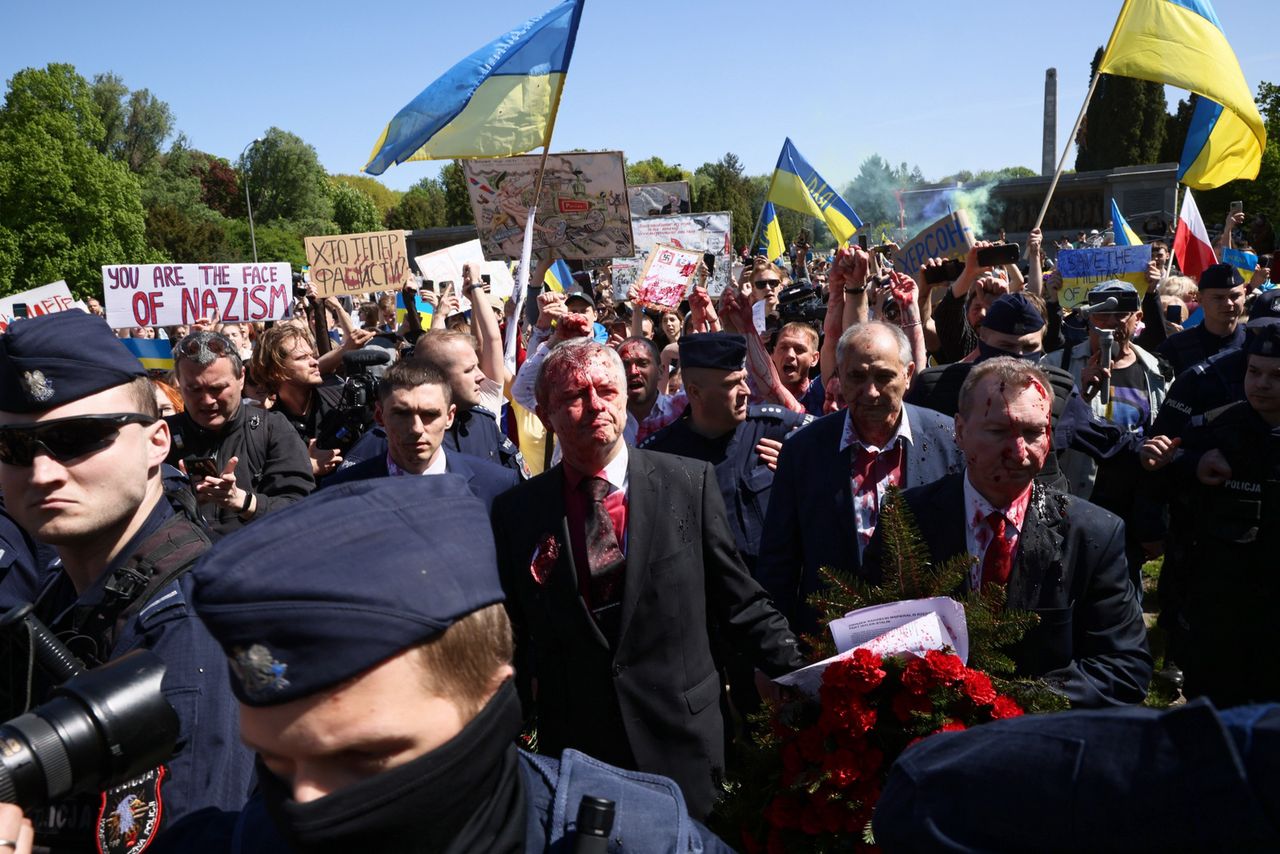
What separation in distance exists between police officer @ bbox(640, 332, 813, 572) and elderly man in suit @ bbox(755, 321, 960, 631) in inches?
26.8

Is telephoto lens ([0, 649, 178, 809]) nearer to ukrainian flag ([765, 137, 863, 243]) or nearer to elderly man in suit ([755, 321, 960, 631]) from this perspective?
elderly man in suit ([755, 321, 960, 631])

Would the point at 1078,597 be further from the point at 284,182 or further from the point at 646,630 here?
the point at 284,182

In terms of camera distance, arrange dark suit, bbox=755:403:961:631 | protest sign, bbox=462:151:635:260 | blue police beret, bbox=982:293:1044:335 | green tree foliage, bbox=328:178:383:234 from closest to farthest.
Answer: dark suit, bbox=755:403:961:631 → blue police beret, bbox=982:293:1044:335 → protest sign, bbox=462:151:635:260 → green tree foliage, bbox=328:178:383:234

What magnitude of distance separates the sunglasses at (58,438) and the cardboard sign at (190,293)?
8951 mm

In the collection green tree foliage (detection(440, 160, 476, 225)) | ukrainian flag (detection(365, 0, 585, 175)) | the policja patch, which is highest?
green tree foliage (detection(440, 160, 476, 225))

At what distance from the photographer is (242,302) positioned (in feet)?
35.8

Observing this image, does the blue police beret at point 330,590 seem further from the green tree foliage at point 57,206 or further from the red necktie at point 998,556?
the green tree foliage at point 57,206

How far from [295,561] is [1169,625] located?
4.74m

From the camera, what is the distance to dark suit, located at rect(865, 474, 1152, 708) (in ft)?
9.25

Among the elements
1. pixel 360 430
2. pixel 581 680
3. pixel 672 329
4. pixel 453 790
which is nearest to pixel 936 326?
pixel 672 329

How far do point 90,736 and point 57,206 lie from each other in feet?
149

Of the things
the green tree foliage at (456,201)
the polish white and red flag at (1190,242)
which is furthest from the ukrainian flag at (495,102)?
the green tree foliage at (456,201)

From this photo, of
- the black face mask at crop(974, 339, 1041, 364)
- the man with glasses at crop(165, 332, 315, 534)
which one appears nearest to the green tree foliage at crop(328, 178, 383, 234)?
the man with glasses at crop(165, 332, 315, 534)

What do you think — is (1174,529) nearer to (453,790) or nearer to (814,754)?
(814,754)
